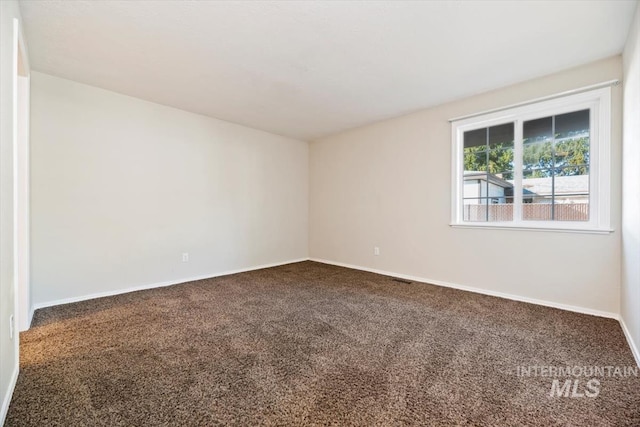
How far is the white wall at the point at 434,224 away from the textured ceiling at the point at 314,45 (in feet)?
1.68

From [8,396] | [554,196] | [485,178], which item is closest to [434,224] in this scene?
[485,178]

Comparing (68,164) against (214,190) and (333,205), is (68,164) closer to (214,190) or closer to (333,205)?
(214,190)

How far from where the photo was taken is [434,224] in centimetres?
384

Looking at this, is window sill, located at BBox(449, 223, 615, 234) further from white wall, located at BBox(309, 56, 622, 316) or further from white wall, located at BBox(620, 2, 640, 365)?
white wall, located at BBox(620, 2, 640, 365)

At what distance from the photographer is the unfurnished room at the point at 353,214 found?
5.23ft

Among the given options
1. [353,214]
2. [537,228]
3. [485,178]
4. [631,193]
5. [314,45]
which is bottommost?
[537,228]

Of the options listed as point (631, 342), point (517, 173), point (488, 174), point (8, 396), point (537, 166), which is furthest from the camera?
point (488, 174)

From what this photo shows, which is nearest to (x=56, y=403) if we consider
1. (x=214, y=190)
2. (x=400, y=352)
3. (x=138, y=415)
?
(x=138, y=415)

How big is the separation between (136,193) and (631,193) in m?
4.91

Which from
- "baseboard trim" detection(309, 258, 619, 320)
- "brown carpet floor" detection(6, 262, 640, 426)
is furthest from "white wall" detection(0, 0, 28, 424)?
"baseboard trim" detection(309, 258, 619, 320)

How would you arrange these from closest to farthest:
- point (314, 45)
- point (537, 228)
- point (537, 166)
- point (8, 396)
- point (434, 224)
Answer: point (8, 396) < point (314, 45) < point (537, 228) < point (537, 166) < point (434, 224)

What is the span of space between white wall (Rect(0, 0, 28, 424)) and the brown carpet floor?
0.15 meters

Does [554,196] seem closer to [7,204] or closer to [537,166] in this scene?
[537,166]

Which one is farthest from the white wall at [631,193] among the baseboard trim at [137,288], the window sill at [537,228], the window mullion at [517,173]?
the baseboard trim at [137,288]
